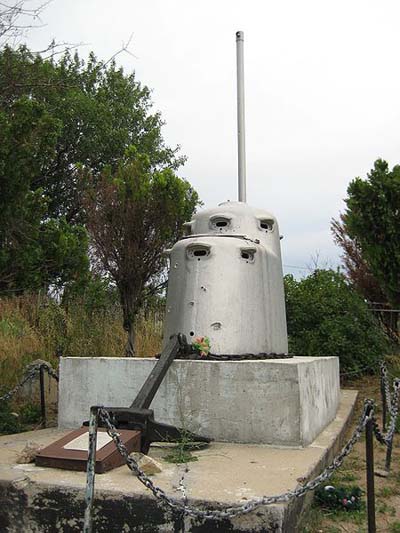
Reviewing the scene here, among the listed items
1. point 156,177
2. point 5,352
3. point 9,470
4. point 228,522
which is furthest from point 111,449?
point 156,177

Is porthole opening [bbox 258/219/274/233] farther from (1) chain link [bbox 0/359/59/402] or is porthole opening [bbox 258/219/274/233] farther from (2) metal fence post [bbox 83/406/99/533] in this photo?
(2) metal fence post [bbox 83/406/99/533]

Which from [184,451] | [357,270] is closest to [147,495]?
[184,451]

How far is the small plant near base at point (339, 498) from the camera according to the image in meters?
3.99

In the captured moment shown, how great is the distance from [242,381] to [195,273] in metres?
1.22

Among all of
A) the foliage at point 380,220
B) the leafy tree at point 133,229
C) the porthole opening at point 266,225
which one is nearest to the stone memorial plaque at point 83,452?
the porthole opening at point 266,225

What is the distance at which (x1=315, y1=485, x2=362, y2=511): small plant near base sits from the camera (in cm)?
399

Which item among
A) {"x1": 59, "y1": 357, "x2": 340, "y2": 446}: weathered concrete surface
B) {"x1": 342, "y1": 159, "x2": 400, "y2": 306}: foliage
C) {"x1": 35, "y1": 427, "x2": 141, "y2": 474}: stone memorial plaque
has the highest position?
{"x1": 342, "y1": 159, "x2": 400, "y2": 306}: foliage

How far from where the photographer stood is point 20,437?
5.10 meters

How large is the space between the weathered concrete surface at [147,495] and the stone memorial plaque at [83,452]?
0.05 m

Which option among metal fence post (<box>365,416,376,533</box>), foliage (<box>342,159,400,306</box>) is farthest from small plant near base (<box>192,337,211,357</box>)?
foliage (<box>342,159,400,306</box>)

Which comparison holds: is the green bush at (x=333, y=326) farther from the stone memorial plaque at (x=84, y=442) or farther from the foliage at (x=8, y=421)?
the stone memorial plaque at (x=84, y=442)

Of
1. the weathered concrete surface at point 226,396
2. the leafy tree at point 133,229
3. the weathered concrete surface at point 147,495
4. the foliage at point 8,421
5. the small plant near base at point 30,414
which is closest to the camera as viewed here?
the weathered concrete surface at point 147,495

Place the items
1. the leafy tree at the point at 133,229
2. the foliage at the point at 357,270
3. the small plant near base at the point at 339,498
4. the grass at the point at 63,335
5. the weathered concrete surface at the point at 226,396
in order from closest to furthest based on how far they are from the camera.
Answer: the small plant near base at the point at 339,498 < the weathered concrete surface at the point at 226,396 < the grass at the point at 63,335 < the leafy tree at the point at 133,229 < the foliage at the point at 357,270

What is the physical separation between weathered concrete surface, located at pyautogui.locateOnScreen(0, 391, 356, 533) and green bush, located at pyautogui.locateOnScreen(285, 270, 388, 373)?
5758mm
